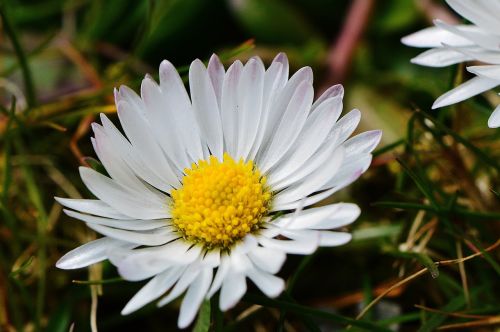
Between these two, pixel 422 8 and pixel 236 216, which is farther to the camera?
pixel 422 8

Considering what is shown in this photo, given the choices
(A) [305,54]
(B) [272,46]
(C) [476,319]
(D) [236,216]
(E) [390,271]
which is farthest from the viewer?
(B) [272,46]

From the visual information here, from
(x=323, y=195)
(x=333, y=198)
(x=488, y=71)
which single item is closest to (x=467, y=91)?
(x=488, y=71)

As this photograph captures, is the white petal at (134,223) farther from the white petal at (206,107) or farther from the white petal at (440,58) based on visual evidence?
the white petal at (440,58)

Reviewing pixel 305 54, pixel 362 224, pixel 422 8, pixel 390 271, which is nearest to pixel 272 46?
pixel 305 54

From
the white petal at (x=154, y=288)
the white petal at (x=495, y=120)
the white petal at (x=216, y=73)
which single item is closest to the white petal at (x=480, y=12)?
the white petal at (x=495, y=120)

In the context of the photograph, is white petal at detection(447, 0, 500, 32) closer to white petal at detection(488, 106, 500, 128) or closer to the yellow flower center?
white petal at detection(488, 106, 500, 128)

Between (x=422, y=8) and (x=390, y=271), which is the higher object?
(x=422, y=8)

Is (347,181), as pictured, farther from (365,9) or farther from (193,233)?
(365,9)
